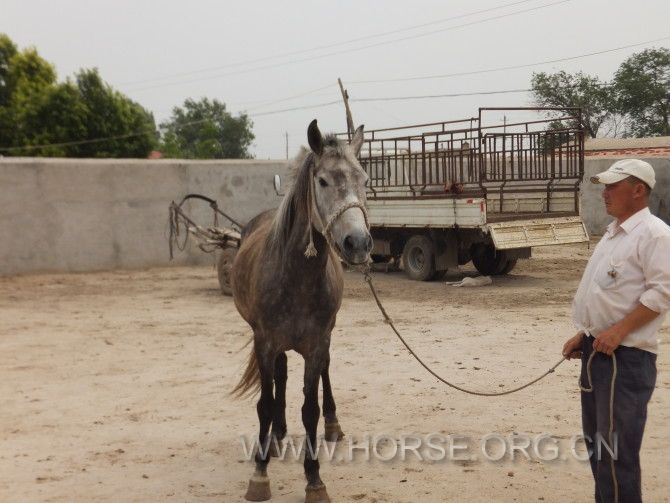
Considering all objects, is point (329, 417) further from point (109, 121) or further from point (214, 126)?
point (214, 126)

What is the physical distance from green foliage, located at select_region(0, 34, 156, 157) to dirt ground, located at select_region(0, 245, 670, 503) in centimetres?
2602

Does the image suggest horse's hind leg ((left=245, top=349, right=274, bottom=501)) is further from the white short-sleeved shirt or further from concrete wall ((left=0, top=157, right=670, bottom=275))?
concrete wall ((left=0, top=157, right=670, bottom=275))

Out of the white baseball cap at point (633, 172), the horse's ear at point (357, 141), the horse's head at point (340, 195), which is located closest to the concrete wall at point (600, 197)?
the horse's ear at point (357, 141)

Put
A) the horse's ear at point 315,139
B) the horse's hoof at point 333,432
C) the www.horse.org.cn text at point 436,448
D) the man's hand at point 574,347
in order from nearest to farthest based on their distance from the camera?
the man's hand at point 574,347 < the horse's ear at point 315,139 < the www.horse.org.cn text at point 436,448 < the horse's hoof at point 333,432

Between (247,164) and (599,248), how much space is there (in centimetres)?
1576

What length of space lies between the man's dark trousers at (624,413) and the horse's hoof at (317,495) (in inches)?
59.1

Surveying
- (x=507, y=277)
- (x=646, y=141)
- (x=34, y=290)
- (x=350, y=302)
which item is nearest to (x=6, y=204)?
(x=34, y=290)

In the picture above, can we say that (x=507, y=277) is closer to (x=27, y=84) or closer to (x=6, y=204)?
(x=6, y=204)

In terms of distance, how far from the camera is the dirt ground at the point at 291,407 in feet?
14.9

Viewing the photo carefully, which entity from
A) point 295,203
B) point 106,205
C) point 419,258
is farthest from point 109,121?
point 295,203

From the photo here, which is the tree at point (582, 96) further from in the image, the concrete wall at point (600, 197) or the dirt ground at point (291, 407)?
the dirt ground at point (291, 407)

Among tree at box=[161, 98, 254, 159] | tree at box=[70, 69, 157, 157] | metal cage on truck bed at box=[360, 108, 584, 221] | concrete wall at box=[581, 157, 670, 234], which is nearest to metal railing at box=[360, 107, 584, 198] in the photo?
metal cage on truck bed at box=[360, 108, 584, 221]

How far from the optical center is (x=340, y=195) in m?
4.00

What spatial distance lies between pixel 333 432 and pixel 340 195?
205cm
